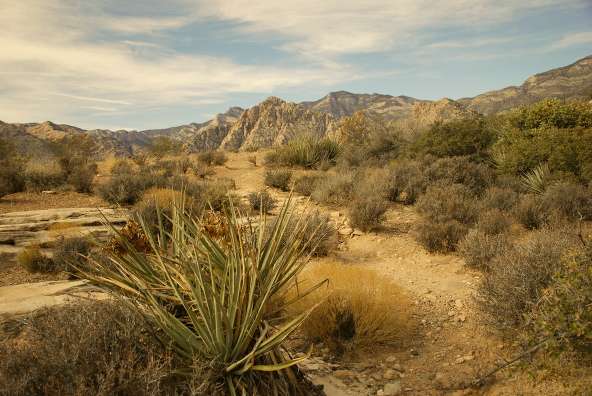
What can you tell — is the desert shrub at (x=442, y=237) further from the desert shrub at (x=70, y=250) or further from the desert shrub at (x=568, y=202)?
the desert shrub at (x=70, y=250)

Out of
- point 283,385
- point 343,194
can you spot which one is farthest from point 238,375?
point 343,194

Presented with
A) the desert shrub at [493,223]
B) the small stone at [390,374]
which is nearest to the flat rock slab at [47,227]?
the small stone at [390,374]

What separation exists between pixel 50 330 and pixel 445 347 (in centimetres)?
340

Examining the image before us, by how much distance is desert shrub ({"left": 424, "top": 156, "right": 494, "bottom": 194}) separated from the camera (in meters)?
9.53

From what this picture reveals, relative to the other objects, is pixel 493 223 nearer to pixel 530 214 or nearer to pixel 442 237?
pixel 442 237

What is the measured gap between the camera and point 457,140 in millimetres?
13117

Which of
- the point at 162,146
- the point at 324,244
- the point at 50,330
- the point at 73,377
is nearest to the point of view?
the point at 73,377

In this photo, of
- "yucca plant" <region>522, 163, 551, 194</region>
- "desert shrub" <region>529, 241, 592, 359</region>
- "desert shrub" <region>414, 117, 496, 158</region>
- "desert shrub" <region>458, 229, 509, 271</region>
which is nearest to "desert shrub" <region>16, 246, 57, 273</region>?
"desert shrub" <region>529, 241, 592, 359</region>

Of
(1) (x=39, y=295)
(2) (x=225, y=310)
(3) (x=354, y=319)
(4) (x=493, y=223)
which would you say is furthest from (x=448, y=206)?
(1) (x=39, y=295)

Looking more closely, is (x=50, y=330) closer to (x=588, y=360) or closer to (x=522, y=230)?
(x=588, y=360)

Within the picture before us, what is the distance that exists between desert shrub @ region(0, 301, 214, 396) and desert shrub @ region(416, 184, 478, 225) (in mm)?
5956

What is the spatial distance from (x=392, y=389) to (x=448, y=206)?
200 inches

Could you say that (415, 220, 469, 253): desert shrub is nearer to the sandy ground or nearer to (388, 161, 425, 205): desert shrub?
the sandy ground

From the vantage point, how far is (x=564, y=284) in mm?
2756
